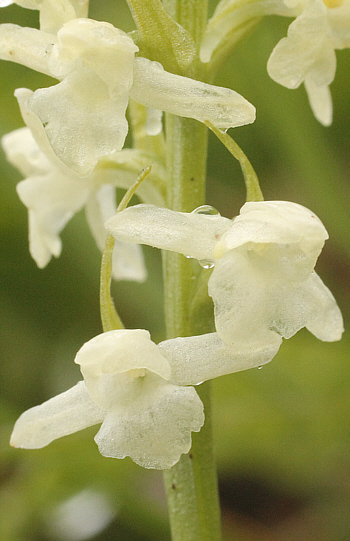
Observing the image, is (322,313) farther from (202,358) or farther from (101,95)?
(101,95)

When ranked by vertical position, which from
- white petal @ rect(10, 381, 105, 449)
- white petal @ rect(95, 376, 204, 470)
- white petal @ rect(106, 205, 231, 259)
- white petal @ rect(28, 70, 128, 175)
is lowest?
white petal @ rect(10, 381, 105, 449)

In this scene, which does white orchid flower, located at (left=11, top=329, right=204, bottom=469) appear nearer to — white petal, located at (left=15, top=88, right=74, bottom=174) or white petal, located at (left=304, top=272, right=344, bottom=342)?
white petal, located at (left=304, top=272, right=344, bottom=342)

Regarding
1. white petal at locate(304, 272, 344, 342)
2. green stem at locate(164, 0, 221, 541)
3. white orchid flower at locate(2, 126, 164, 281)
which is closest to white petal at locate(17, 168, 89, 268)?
white orchid flower at locate(2, 126, 164, 281)

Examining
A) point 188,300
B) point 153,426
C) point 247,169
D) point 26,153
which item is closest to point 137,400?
point 153,426

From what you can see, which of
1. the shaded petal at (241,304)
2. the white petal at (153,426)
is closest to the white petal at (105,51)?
the shaded petal at (241,304)

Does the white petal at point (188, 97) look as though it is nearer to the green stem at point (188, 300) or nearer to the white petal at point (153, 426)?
the green stem at point (188, 300)

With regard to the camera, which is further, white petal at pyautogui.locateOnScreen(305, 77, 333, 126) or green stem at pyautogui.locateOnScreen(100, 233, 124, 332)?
white petal at pyautogui.locateOnScreen(305, 77, 333, 126)

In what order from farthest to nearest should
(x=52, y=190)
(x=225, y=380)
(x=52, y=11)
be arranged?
1. (x=225, y=380)
2. (x=52, y=190)
3. (x=52, y=11)

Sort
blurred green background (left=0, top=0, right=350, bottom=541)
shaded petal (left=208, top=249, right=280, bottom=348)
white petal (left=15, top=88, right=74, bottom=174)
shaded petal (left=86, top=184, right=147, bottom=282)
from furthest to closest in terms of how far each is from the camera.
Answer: blurred green background (left=0, top=0, right=350, bottom=541) → shaded petal (left=86, top=184, right=147, bottom=282) → white petal (left=15, top=88, right=74, bottom=174) → shaded petal (left=208, top=249, right=280, bottom=348)

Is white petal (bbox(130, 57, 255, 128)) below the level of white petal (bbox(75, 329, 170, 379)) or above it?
above
